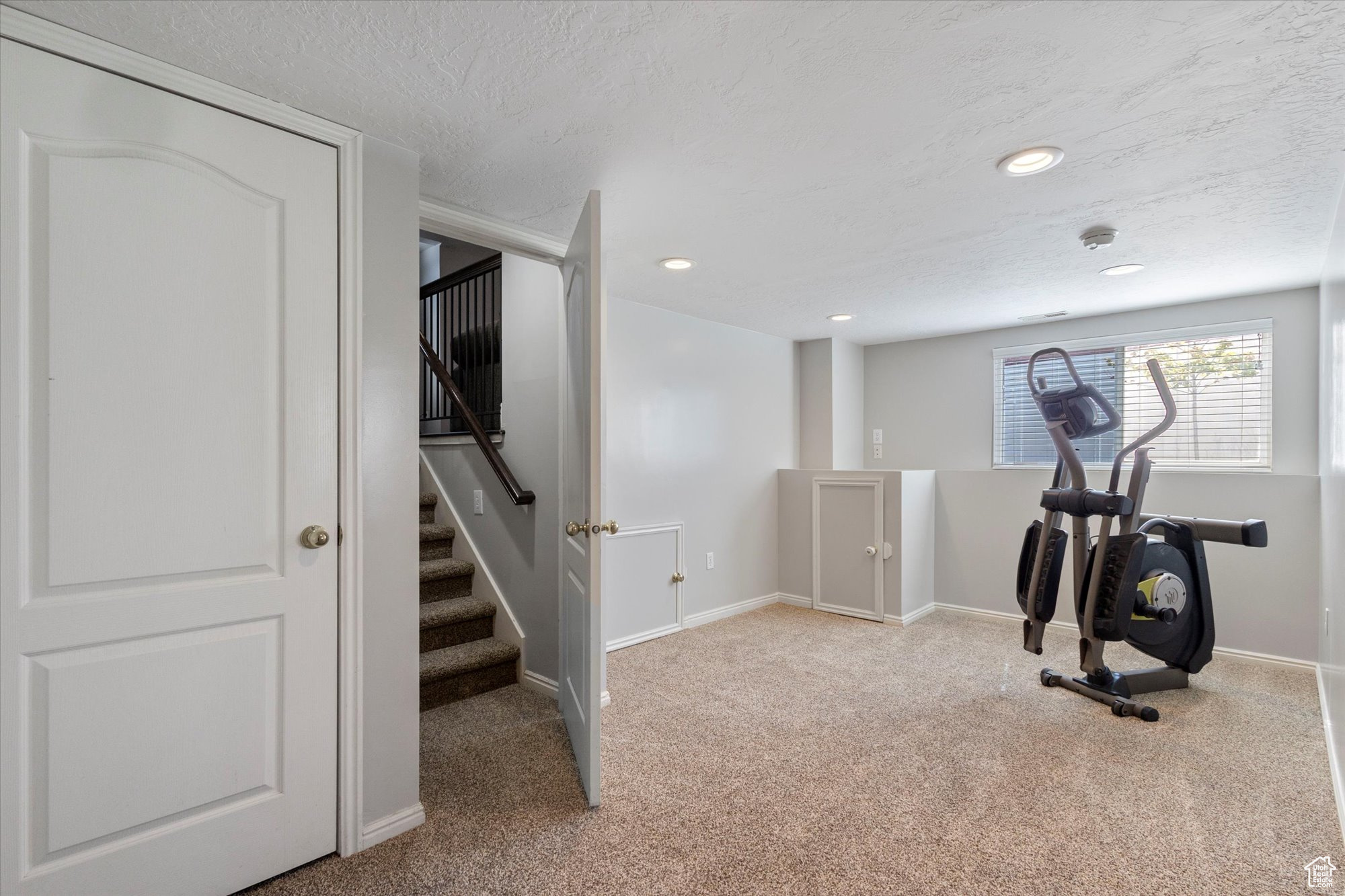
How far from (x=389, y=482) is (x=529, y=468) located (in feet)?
3.98

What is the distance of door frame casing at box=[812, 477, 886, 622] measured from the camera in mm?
4328

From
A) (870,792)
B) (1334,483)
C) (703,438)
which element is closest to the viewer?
(870,792)

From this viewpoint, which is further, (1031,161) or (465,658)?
(465,658)

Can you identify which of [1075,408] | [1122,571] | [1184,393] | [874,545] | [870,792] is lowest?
[870,792]

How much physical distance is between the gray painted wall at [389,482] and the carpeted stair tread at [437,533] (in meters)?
1.61

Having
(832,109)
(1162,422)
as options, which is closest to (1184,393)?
(1162,422)

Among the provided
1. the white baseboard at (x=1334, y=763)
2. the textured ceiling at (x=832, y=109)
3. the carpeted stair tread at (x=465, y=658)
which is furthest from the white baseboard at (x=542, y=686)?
the white baseboard at (x=1334, y=763)

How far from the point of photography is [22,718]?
1.39 m

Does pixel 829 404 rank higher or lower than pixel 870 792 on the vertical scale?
higher

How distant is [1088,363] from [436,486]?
4332 millimetres

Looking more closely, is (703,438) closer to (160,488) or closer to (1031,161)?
(1031,161)

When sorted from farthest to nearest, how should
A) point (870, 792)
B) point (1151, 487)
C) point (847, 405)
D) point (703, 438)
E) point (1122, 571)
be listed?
point (847, 405)
point (703, 438)
point (1151, 487)
point (1122, 571)
point (870, 792)

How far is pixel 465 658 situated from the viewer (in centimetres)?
300

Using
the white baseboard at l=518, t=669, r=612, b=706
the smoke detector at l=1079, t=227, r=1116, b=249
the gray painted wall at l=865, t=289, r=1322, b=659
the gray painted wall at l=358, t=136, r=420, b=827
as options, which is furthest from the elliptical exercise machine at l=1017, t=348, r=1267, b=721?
the gray painted wall at l=358, t=136, r=420, b=827
